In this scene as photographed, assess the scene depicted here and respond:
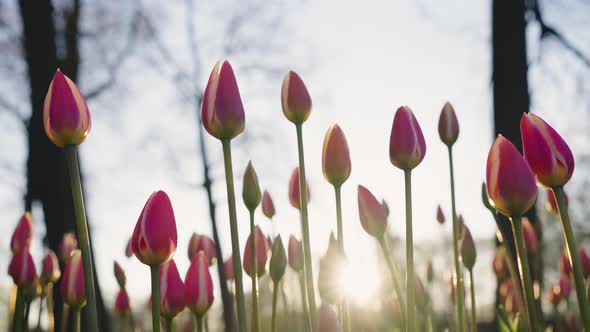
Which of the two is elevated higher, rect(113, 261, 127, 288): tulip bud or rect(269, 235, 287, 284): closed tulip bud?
rect(269, 235, 287, 284): closed tulip bud

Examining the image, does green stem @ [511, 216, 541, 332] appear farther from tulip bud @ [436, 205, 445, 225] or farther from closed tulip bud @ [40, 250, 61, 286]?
closed tulip bud @ [40, 250, 61, 286]

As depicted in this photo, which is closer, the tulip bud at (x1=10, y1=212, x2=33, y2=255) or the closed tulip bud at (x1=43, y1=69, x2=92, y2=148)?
the closed tulip bud at (x1=43, y1=69, x2=92, y2=148)

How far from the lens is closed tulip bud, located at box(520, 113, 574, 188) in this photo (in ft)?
3.96

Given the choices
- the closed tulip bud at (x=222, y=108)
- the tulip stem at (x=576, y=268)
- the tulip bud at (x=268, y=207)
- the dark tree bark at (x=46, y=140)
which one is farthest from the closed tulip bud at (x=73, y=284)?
the dark tree bark at (x=46, y=140)

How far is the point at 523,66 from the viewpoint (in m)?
5.23

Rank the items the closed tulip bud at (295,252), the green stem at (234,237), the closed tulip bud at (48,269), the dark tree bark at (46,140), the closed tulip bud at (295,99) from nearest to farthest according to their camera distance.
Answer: the green stem at (234,237) → the closed tulip bud at (295,99) → the closed tulip bud at (295,252) → the closed tulip bud at (48,269) → the dark tree bark at (46,140)

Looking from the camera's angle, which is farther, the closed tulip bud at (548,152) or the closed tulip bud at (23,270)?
the closed tulip bud at (23,270)

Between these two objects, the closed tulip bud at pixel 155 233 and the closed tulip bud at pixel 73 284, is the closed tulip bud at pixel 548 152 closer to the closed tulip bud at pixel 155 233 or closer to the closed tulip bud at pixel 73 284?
the closed tulip bud at pixel 155 233

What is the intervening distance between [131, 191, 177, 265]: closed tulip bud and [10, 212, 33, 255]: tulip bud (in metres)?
1.43

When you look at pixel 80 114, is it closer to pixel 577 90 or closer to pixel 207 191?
pixel 577 90

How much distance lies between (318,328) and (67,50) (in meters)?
9.03

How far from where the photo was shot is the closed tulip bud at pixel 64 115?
1.21m

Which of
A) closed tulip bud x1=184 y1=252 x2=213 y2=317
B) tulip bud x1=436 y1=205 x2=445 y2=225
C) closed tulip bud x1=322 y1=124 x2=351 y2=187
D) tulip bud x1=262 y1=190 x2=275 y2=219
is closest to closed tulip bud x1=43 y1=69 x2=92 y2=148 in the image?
closed tulip bud x1=184 y1=252 x2=213 y2=317

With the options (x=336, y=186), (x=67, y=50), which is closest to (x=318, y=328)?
(x=336, y=186)
